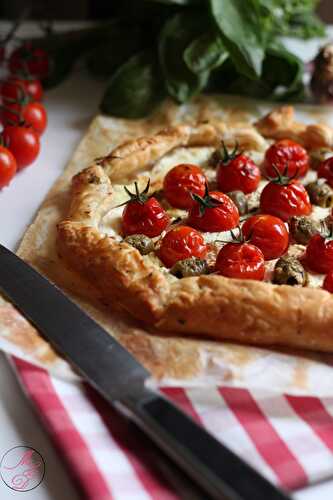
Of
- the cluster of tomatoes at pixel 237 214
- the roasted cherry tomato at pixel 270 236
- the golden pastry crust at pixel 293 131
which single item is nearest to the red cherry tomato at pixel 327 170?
the cluster of tomatoes at pixel 237 214

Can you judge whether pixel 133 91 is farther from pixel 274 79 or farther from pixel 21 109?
pixel 274 79

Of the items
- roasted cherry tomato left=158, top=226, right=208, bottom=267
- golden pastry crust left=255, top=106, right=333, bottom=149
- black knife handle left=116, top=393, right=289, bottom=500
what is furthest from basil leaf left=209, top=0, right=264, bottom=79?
black knife handle left=116, top=393, right=289, bottom=500

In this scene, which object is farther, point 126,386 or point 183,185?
point 183,185

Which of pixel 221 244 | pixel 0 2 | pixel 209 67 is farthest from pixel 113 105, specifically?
pixel 0 2

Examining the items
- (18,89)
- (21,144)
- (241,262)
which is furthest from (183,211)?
(18,89)

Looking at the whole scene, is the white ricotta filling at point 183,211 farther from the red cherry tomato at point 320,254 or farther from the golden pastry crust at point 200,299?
the golden pastry crust at point 200,299

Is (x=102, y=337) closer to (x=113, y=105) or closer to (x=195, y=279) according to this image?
(x=195, y=279)
